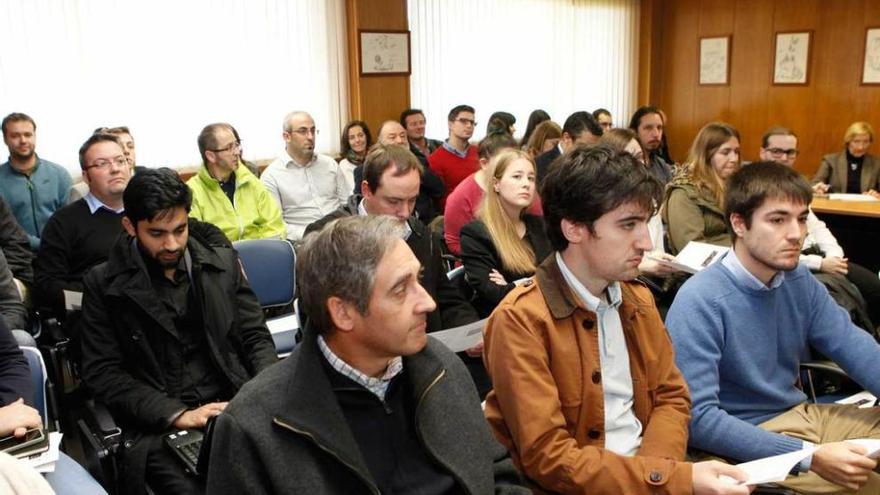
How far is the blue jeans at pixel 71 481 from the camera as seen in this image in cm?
179

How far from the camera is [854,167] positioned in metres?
6.50

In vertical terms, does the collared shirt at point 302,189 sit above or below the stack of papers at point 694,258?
above

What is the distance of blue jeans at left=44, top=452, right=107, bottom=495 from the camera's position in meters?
1.79

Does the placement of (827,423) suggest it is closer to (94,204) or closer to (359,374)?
(359,374)

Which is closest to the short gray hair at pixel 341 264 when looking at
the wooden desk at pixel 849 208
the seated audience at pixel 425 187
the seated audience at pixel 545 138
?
the seated audience at pixel 425 187

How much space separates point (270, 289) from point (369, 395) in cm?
212

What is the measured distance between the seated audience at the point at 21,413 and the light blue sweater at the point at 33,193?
2.64 meters

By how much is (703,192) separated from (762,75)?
5820mm

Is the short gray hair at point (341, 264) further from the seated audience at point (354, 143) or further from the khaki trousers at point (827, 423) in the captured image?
the seated audience at point (354, 143)

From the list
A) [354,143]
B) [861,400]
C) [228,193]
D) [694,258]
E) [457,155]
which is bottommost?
[861,400]

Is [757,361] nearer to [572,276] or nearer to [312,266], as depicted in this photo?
[572,276]

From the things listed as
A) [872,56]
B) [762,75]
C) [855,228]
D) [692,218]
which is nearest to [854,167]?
[855,228]

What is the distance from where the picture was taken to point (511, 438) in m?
1.79

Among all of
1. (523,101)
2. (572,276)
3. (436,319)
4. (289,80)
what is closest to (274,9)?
(289,80)
